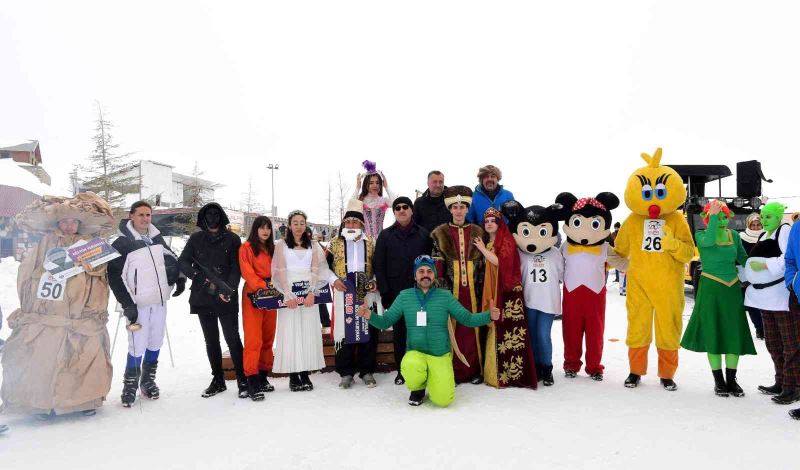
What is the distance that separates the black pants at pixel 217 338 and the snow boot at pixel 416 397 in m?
1.65

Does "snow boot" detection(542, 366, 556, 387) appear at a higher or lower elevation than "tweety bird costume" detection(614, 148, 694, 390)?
lower

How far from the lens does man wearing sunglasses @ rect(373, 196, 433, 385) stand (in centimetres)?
465

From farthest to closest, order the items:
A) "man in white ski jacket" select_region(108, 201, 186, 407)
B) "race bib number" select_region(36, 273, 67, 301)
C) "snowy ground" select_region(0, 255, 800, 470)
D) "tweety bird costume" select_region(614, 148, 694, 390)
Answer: "tweety bird costume" select_region(614, 148, 694, 390) < "man in white ski jacket" select_region(108, 201, 186, 407) < "race bib number" select_region(36, 273, 67, 301) < "snowy ground" select_region(0, 255, 800, 470)

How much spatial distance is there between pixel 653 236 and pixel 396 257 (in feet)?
8.39

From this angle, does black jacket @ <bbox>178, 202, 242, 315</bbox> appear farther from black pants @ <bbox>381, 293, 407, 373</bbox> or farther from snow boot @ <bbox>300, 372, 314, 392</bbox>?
black pants @ <bbox>381, 293, 407, 373</bbox>

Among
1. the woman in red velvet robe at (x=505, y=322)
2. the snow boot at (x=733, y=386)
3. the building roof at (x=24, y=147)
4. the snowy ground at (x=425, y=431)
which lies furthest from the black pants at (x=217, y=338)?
the building roof at (x=24, y=147)

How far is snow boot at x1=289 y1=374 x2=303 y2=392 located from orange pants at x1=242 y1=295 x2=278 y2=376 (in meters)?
0.28

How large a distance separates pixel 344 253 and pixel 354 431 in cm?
186

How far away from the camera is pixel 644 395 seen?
425cm

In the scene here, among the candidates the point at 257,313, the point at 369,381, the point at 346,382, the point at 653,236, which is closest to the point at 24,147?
the point at 257,313

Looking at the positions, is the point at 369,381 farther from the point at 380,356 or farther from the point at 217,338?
the point at 217,338

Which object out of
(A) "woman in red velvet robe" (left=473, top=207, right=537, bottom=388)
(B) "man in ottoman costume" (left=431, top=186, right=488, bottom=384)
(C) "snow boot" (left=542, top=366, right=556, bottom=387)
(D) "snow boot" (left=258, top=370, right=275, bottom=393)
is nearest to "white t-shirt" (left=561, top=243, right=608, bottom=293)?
(A) "woman in red velvet robe" (left=473, top=207, right=537, bottom=388)

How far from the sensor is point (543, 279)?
15.4 ft

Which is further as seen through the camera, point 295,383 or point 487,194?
point 487,194
